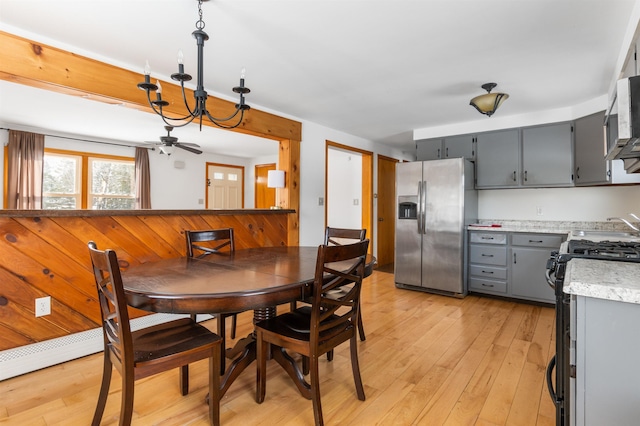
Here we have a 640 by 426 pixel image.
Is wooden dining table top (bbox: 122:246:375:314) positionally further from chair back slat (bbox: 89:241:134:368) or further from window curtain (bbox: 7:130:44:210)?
window curtain (bbox: 7:130:44:210)

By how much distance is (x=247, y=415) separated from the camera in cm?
176

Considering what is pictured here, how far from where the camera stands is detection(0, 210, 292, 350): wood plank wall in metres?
2.18

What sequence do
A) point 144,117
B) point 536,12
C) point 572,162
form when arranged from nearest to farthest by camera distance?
point 536,12 → point 572,162 → point 144,117

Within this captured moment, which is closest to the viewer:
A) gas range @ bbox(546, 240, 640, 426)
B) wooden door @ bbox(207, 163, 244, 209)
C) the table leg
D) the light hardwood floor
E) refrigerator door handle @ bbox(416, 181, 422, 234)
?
gas range @ bbox(546, 240, 640, 426)

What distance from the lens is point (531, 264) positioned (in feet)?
12.2

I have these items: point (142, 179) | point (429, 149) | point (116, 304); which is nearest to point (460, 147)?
point (429, 149)

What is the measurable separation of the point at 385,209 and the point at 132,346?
510cm

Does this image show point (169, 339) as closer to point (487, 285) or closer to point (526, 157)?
point (487, 285)

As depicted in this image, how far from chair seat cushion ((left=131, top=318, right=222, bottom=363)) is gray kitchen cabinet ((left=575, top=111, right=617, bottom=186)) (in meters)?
3.83

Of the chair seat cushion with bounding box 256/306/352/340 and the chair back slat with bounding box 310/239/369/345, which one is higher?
the chair back slat with bounding box 310/239/369/345

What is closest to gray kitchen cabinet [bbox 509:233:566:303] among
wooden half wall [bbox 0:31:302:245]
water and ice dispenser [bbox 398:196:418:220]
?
water and ice dispenser [bbox 398:196:418:220]

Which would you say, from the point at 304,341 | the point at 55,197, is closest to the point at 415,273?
the point at 304,341

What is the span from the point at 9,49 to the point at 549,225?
5.20 metres

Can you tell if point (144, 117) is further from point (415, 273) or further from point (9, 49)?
point (415, 273)
